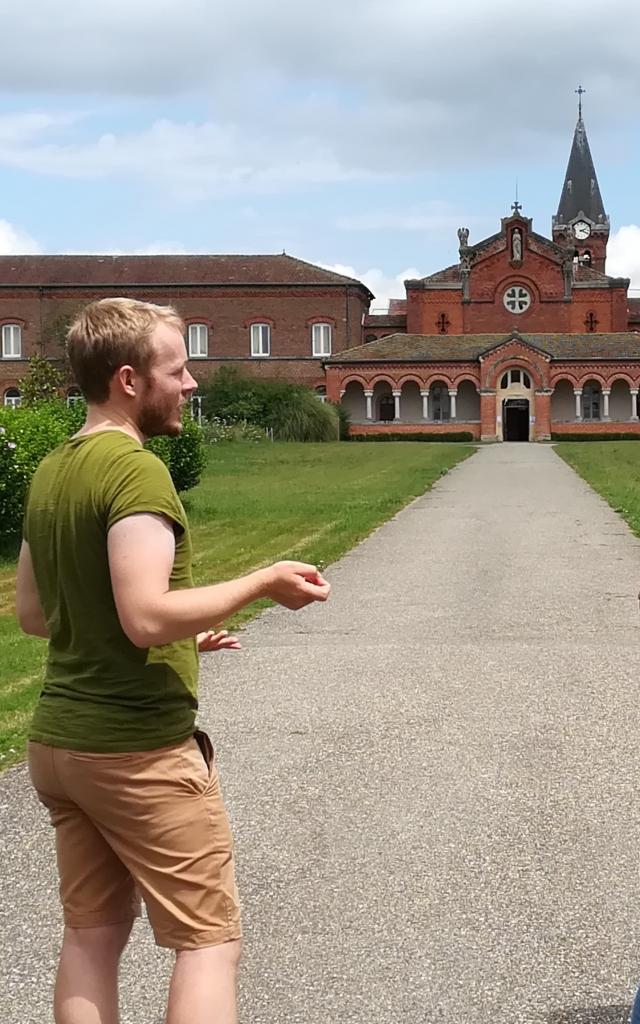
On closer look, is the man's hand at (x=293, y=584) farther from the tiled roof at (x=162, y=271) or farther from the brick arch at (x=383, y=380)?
the tiled roof at (x=162, y=271)

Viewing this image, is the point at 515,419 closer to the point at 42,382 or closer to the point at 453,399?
the point at 453,399

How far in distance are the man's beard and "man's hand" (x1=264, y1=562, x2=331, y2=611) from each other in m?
0.46

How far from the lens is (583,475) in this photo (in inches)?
1258

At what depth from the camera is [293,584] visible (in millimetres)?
2742

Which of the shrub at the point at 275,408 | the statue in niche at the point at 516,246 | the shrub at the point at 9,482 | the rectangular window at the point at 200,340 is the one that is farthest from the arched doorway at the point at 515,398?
the shrub at the point at 9,482

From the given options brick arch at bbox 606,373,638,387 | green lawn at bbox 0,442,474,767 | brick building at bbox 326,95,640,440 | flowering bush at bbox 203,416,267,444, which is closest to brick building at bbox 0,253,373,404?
brick building at bbox 326,95,640,440

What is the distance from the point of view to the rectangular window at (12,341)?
7375 centimetres

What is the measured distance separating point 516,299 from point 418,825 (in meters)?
70.7

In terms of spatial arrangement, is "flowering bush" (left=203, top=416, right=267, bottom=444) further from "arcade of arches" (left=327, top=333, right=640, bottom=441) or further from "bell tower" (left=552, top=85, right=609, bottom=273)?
"bell tower" (left=552, top=85, right=609, bottom=273)

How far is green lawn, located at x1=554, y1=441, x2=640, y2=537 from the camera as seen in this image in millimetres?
21316

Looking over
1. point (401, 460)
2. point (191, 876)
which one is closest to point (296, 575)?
point (191, 876)

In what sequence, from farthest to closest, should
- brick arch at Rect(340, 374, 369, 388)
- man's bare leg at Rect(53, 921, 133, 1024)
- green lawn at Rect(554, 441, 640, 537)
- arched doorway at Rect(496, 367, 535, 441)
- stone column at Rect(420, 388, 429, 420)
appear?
stone column at Rect(420, 388, 429, 420)
brick arch at Rect(340, 374, 369, 388)
arched doorway at Rect(496, 367, 535, 441)
green lawn at Rect(554, 441, 640, 537)
man's bare leg at Rect(53, 921, 133, 1024)

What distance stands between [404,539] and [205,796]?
1441cm

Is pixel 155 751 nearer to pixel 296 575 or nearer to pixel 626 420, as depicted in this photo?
pixel 296 575
